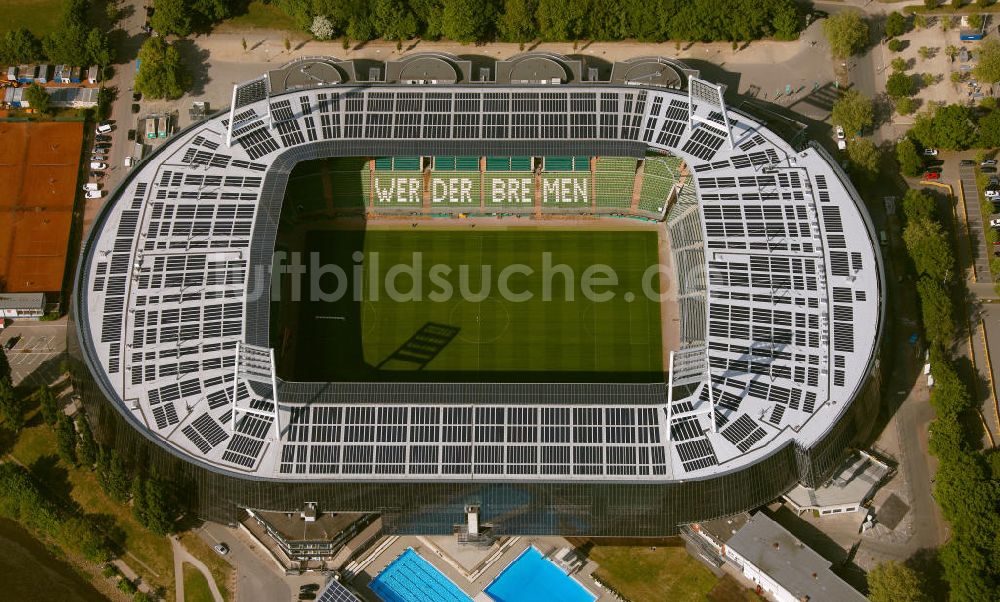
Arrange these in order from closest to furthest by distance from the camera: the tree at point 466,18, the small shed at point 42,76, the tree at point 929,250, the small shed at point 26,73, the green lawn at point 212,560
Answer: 1. the green lawn at point 212,560
2. the tree at point 929,250
3. the tree at point 466,18
4. the small shed at point 42,76
5. the small shed at point 26,73

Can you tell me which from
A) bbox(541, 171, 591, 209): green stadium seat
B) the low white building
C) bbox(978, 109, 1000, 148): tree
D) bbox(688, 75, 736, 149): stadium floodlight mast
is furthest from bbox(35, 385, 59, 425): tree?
bbox(978, 109, 1000, 148): tree

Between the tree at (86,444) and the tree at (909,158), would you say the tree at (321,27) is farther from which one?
the tree at (909,158)

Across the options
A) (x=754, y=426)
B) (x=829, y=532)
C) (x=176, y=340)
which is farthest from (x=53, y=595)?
(x=829, y=532)

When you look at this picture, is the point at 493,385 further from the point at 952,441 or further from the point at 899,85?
the point at 899,85

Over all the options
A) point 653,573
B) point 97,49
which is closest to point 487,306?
point 653,573

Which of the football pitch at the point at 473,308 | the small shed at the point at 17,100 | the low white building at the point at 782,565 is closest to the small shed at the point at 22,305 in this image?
the football pitch at the point at 473,308

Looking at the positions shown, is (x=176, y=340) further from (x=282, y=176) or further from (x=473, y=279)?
(x=473, y=279)

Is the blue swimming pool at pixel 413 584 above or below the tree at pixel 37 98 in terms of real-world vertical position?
below
